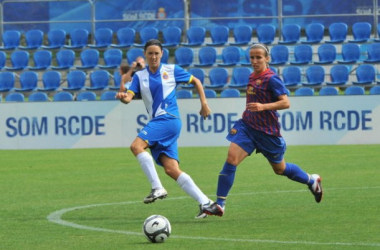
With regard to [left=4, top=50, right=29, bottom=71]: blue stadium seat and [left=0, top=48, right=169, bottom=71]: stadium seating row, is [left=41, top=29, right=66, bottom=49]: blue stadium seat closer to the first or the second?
[left=0, top=48, right=169, bottom=71]: stadium seating row

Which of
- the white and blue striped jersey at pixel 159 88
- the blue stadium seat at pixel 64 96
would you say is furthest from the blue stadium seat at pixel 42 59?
the white and blue striped jersey at pixel 159 88

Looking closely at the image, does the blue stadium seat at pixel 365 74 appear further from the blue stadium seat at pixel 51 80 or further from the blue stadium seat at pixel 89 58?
the blue stadium seat at pixel 51 80

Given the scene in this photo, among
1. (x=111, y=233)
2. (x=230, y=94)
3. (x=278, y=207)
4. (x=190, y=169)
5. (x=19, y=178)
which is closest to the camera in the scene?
(x=111, y=233)

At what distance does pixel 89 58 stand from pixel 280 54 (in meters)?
5.79

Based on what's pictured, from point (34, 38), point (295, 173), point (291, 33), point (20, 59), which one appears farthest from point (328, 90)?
point (295, 173)

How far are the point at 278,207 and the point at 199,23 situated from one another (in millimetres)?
18741

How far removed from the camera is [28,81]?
1078 inches

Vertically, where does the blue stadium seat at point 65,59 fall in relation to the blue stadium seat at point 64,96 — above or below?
above

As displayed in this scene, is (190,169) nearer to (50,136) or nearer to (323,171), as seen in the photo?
(323,171)

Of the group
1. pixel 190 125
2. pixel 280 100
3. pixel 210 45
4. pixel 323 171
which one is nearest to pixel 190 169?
pixel 323 171

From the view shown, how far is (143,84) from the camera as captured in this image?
33.5ft

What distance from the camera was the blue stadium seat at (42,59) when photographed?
1109 inches

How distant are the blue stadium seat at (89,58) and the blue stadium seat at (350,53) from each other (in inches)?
287

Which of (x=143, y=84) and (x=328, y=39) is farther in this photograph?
(x=328, y=39)
